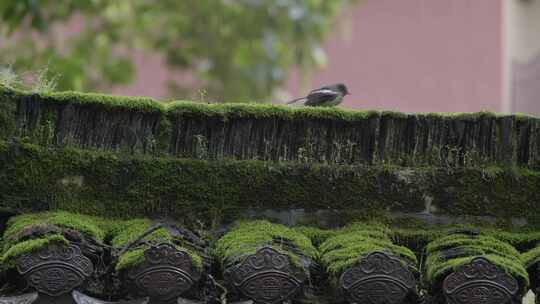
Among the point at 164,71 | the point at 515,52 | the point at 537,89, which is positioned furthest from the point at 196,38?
the point at 537,89

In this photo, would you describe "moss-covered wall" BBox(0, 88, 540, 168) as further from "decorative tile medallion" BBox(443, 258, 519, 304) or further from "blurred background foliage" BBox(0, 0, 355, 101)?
"blurred background foliage" BBox(0, 0, 355, 101)

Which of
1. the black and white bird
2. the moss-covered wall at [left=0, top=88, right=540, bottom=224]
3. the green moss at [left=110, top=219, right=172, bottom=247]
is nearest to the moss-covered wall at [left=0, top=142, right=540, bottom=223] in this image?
the moss-covered wall at [left=0, top=88, right=540, bottom=224]

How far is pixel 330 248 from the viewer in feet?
15.8

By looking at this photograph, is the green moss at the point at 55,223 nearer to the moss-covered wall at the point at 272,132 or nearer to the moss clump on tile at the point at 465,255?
the moss-covered wall at the point at 272,132

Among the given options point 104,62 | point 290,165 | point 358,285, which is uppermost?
point 104,62

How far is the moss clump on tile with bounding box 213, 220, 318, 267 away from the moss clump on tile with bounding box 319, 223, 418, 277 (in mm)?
76

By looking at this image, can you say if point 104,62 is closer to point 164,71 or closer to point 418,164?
point 164,71

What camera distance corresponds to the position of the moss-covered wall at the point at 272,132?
512cm

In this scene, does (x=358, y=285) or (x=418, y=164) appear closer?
(x=358, y=285)

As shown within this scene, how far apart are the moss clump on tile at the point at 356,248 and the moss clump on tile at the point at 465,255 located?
9 centimetres

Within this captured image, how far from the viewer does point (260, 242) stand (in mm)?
4719

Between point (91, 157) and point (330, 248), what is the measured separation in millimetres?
1074

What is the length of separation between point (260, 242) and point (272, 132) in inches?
26.3

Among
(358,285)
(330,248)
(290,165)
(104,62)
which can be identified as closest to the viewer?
(358,285)
